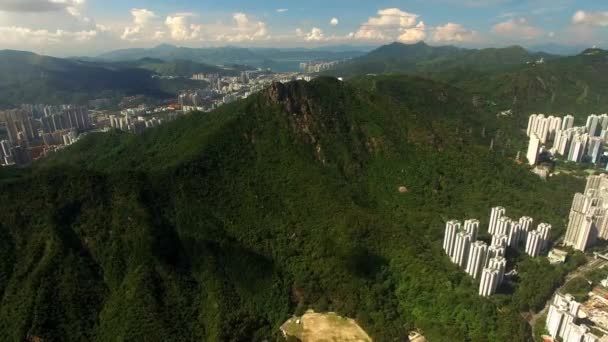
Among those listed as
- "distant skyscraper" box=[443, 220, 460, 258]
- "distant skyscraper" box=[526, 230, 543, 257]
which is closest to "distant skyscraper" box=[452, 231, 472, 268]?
"distant skyscraper" box=[443, 220, 460, 258]

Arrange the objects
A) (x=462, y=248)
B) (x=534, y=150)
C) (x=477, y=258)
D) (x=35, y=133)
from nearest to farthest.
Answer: (x=477, y=258), (x=462, y=248), (x=534, y=150), (x=35, y=133)

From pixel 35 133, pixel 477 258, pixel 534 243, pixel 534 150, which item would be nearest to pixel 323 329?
pixel 477 258

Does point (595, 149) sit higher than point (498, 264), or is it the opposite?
point (595, 149)

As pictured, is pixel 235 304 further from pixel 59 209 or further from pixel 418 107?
pixel 418 107

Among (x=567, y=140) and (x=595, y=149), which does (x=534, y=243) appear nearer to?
(x=567, y=140)

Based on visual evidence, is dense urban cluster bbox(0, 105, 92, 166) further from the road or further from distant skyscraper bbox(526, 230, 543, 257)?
the road
